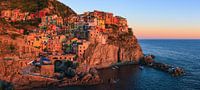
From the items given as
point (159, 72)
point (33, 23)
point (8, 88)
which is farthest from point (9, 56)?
point (159, 72)

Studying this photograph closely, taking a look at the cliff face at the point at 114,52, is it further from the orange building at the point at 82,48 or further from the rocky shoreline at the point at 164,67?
A: the rocky shoreline at the point at 164,67

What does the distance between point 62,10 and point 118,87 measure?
336 feet

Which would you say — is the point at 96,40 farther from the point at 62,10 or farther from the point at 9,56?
the point at 62,10

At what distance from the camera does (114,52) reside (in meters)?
125

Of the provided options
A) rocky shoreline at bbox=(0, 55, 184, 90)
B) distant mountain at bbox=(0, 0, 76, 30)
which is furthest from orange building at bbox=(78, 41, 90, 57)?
distant mountain at bbox=(0, 0, 76, 30)

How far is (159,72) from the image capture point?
112812mm

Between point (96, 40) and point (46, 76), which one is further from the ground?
point (96, 40)

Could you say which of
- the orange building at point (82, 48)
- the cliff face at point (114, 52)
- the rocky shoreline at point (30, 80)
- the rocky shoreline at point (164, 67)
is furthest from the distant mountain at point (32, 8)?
the rocky shoreline at point (164, 67)

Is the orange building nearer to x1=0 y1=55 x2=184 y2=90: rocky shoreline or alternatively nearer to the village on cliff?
the village on cliff

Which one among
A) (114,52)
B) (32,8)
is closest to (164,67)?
(114,52)

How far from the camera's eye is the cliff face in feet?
370

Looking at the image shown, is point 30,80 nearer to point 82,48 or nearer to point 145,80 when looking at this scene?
point 82,48

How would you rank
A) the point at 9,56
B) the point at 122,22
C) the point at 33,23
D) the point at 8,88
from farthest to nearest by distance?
the point at 122,22 → the point at 33,23 → the point at 9,56 → the point at 8,88

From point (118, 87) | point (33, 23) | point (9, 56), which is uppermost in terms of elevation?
point (33, 23)
